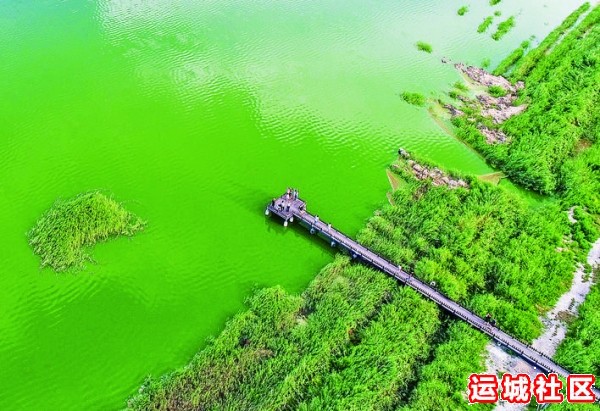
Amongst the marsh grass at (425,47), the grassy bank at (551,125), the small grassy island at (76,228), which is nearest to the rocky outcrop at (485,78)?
the grassy bank at (551,125)

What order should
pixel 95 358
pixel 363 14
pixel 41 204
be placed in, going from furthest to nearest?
pixel 363 14 → pixel 41 204 → pixel 95 358

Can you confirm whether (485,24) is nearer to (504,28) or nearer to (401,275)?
(504,28)

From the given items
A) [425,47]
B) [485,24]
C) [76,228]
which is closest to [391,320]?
[76,228]

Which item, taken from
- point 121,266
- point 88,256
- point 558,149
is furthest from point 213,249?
point 558,149

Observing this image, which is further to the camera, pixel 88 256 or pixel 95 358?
pixel 88 256

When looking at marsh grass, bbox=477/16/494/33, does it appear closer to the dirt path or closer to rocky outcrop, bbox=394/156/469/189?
rocky outcrop, bbox=394/156/469/189

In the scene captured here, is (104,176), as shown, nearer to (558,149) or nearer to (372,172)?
(372,172)

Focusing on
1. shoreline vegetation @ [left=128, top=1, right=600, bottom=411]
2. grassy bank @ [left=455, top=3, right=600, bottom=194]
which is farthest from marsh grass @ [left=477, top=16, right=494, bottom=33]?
shoreline vegetation @ [left=128, top=1, right=600, bottom=411]
